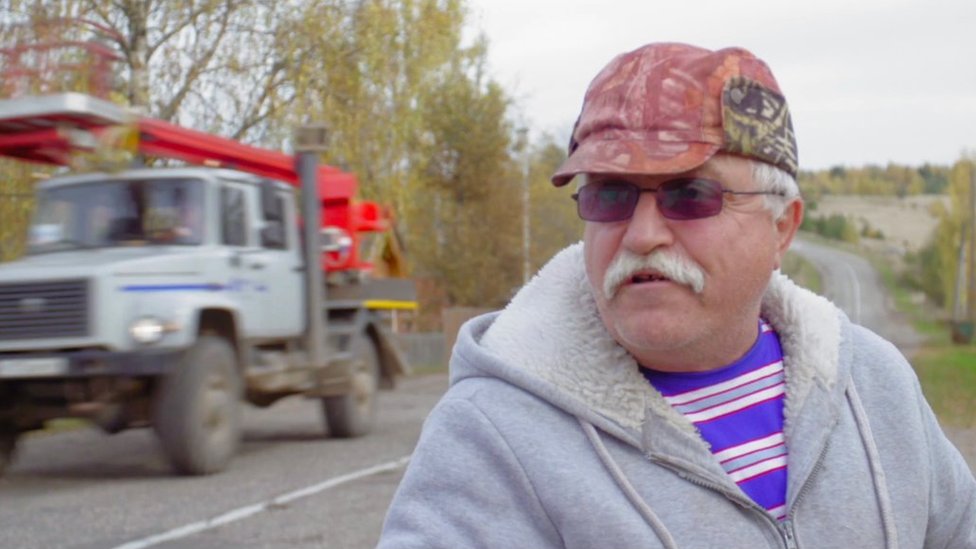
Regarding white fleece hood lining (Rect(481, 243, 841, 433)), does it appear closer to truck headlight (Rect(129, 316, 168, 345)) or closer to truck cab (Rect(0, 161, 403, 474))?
truck cab (Rect(0, 161, 403, 474))

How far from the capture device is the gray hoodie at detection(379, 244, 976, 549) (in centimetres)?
190

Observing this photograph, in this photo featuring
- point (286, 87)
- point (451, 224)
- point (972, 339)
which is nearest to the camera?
point (286, 87)

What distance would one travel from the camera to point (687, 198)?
2.04 metres

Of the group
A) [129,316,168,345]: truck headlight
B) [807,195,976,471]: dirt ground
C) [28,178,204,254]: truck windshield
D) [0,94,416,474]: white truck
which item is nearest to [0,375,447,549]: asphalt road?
[0,94,416,474]: white truck

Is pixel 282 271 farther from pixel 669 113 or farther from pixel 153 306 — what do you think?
pixel 669 113

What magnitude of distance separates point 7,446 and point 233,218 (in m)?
2.63

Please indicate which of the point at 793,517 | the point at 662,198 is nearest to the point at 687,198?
the point at 662,198

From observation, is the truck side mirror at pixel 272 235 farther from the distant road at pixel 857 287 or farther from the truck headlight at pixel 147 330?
the distant road at pixel 857 287

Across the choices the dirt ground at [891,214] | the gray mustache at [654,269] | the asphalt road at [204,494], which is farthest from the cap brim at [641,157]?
the dirt ground at [891,214]

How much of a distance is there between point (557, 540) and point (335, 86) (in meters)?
20.9

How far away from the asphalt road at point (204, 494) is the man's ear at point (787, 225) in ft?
18.2

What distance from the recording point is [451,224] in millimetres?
39812

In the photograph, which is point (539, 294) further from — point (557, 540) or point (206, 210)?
point (206, 210)

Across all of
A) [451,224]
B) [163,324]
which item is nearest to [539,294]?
[163,324]
